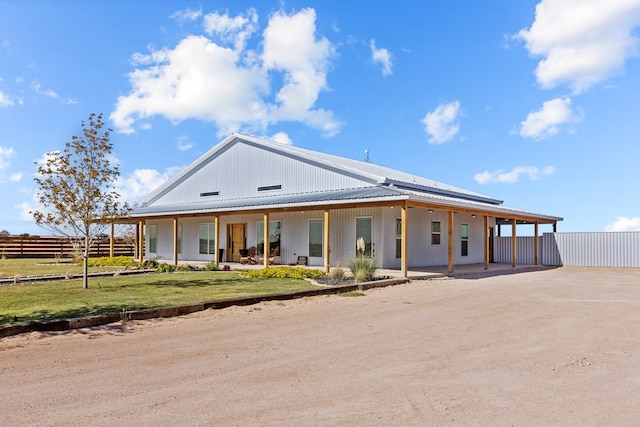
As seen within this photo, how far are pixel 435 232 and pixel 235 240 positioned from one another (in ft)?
31.6

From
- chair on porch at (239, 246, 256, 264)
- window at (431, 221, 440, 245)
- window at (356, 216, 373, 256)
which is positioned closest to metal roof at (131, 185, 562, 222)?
window at (356, 216, 373, 256)

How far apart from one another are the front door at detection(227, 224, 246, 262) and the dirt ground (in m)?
15.0

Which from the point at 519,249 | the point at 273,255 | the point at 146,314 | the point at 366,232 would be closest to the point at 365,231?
the point at 366,232

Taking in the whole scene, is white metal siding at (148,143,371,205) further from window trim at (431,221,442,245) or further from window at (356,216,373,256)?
window trim at (431,221,442,245)

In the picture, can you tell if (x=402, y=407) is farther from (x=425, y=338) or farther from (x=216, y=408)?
(x=425, y=338)

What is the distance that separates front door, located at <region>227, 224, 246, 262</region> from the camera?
78.3 feet

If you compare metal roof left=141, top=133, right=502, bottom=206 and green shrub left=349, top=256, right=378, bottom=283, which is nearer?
green shrub left=349, top=256, right=378, bottom=283

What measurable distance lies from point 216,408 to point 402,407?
1.57m

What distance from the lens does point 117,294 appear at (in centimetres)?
1080

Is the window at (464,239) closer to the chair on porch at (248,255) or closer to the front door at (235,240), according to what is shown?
→ the chair on porch at (248,255)

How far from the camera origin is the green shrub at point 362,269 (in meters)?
13.7

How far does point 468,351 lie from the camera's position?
239 inches

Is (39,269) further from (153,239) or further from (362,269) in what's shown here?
(362,269)

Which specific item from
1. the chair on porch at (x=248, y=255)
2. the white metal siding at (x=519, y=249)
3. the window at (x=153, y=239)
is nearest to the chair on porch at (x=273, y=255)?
the chair on porch at (x=248, y=255)
